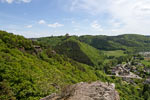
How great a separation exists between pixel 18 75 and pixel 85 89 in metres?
16.9

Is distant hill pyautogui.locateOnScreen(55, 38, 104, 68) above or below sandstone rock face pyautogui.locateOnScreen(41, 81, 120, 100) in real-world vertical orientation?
below

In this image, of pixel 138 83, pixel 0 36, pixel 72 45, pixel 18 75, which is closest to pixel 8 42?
pixel 0 36

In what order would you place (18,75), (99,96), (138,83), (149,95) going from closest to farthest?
(99,96) < (18,75) < (149,95) < (138,83)

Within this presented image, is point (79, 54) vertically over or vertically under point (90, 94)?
under

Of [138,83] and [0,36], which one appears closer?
[0,36]

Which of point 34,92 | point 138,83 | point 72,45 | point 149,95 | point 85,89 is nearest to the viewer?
point 85,89

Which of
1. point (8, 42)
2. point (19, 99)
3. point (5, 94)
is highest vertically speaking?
point (8, 42)

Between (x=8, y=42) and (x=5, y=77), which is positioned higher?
(x=8, y=42)

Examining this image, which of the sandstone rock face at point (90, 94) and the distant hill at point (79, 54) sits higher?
the sandstone rock face at point (90, 94)

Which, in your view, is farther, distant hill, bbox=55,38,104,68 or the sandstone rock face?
distant hill, bbox=55,38,104,68

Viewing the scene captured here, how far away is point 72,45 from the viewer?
195 metres

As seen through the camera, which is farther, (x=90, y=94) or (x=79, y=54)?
(x=79, y=54)

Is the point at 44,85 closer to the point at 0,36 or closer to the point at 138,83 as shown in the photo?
the point at 0,36

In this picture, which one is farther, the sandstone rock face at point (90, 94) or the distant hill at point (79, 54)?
the distant hill at point (79, 54)
